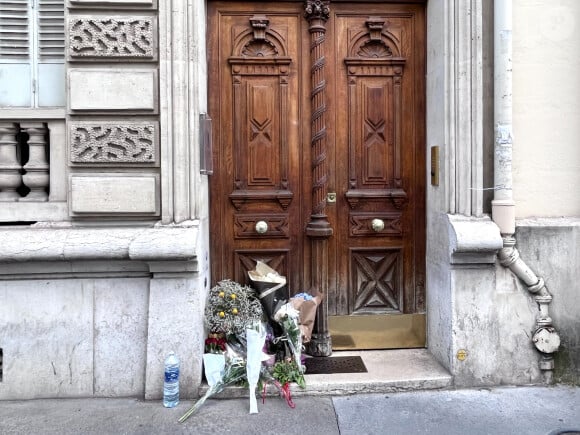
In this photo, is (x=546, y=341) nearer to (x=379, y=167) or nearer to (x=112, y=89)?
(x=379, y=167)

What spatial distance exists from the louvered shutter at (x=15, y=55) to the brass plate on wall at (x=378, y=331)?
3.65 meters

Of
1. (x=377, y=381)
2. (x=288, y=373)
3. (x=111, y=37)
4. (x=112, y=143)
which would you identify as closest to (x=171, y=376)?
(x=288, y=373)

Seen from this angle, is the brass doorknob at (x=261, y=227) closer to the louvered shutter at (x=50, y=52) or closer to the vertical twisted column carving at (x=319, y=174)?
the vertical twisted column carving at (x=319, y=174)

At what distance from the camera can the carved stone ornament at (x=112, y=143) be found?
4371mm

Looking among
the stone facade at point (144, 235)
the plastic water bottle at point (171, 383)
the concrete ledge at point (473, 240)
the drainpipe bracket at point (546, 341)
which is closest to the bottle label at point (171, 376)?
the plastic water bottle at point (171, 383)

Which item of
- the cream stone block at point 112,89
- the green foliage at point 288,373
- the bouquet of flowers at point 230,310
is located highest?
the cream stone block at point 112,89

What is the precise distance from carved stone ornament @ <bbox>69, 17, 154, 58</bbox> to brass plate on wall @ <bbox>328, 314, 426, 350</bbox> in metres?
3.16

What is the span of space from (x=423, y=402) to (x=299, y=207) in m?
2.14

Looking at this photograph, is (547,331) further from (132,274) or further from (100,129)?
(100,129)

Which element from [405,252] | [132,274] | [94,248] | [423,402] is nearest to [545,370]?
[423,402]

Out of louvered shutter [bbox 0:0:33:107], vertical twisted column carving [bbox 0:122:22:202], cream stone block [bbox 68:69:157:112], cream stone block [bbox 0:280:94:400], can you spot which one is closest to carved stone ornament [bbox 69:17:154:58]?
cream stone block [bbox 68:69:157:112]

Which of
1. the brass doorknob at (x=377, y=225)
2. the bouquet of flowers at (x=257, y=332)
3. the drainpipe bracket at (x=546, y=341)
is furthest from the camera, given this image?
the brass doorknob at (x=377, y=225)

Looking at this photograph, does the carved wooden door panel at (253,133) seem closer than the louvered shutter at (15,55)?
No

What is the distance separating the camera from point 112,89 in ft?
14.3
